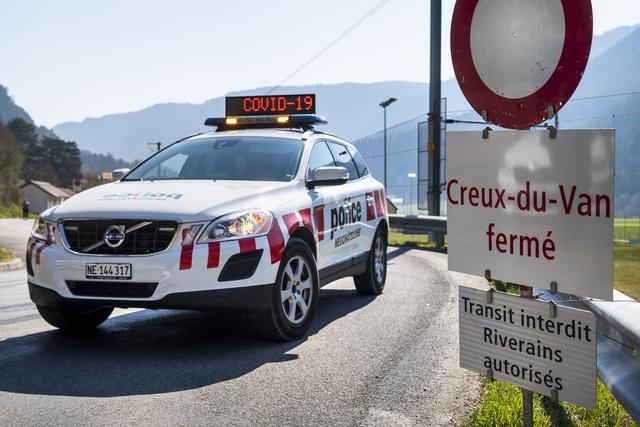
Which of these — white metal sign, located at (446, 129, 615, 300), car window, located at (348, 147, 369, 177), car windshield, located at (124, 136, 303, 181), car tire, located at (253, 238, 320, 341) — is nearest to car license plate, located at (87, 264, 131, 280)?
car tire, located at (253, 238, 320, 341)

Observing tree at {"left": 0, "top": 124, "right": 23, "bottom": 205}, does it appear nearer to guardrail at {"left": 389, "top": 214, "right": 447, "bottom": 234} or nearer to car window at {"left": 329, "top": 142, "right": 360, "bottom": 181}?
guardrail at {"left": 389, "top": 214, "right": 447, "bottom": 234}

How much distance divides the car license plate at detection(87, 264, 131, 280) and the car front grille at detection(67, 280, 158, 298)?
0.18 ft

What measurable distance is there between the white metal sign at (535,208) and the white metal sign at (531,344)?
0.11 m

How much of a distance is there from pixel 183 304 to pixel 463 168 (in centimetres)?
297

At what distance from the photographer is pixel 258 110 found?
9.84 m

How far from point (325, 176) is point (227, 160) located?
0.97 metres

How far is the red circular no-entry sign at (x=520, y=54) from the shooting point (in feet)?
9.82

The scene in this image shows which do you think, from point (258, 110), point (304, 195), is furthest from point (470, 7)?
point (258, 110)

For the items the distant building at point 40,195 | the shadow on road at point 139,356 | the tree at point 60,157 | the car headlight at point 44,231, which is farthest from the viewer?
the tree at point 60,157

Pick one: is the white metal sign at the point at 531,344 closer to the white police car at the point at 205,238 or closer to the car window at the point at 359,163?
the white police car at the point at 205,238

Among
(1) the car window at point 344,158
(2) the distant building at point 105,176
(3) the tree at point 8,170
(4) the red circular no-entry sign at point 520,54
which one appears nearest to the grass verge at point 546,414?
(4) the red circular no-entry sign at point 520,54

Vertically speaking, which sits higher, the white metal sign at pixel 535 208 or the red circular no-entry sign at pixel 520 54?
the red circular no-entry sign at pixel 520 54

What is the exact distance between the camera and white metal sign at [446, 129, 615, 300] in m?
2.90

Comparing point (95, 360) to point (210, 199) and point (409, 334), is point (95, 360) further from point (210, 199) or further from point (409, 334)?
point (409, 334)
